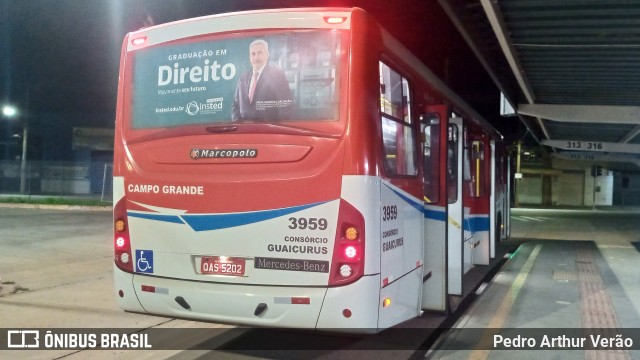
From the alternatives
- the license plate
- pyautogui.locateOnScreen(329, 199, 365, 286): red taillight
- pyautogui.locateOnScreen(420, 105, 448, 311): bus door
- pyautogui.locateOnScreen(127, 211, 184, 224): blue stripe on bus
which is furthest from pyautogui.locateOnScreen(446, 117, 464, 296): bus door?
pyautogui.locateOnScreen(127, 211, 184, 224): blue stripe on bus

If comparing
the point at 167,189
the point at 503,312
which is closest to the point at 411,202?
the point at 167,189

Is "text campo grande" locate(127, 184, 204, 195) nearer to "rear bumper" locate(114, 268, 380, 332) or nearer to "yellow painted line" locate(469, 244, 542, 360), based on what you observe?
"rear bumper" locate(114, 268, 380, 332)

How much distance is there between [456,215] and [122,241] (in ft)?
13.9

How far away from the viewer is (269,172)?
464cm

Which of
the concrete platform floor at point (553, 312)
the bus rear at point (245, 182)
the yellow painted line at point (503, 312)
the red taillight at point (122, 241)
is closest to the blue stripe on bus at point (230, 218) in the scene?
the bus rear at point (245, 182)

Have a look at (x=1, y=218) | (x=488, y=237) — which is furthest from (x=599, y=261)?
(x=1, y=218)

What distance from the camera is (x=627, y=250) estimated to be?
15500 mm

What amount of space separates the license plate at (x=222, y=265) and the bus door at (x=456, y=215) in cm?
348

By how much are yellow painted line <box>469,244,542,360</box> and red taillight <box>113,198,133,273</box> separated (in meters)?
3.64

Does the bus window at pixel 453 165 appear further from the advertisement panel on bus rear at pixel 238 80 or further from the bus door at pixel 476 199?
the advertisement panel on bus rear at pixel 238 80

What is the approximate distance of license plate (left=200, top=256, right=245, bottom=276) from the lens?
4.69 meters

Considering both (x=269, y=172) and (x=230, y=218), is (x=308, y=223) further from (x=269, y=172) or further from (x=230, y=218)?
(x=230, y=218)

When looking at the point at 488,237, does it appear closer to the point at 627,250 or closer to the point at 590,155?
the point at 627,250

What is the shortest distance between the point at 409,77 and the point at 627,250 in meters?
13.0
